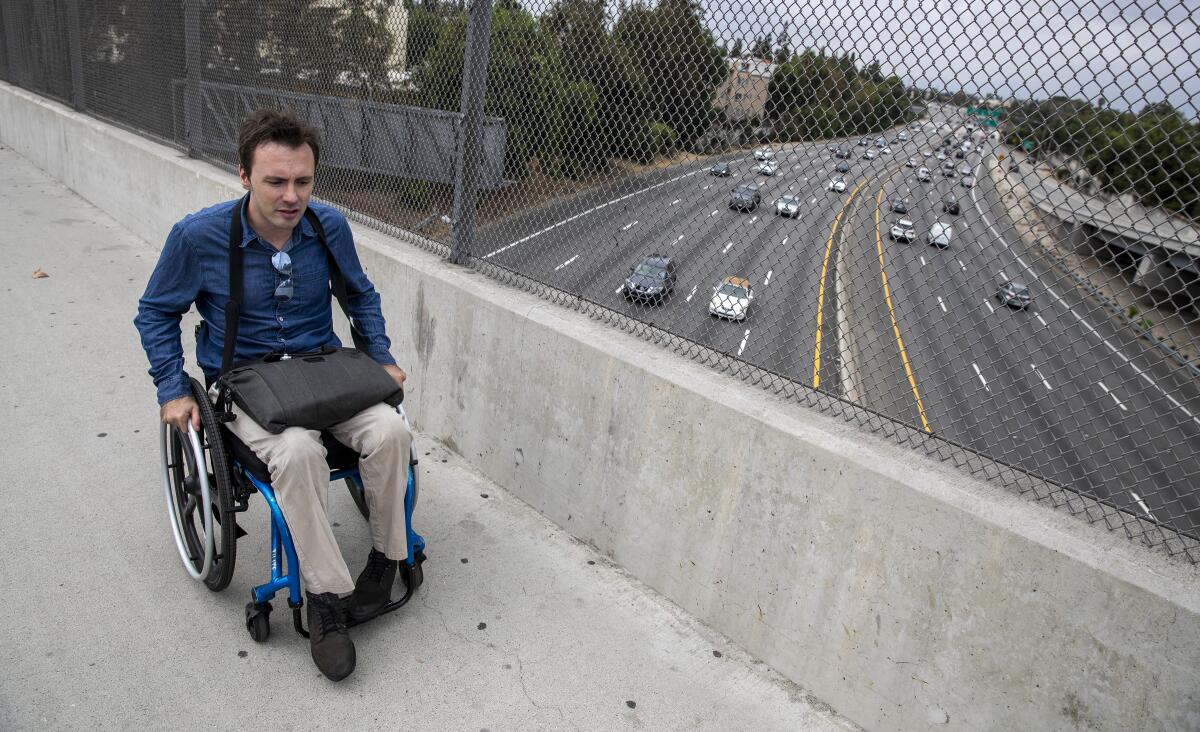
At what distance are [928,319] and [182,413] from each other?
2.42 metres

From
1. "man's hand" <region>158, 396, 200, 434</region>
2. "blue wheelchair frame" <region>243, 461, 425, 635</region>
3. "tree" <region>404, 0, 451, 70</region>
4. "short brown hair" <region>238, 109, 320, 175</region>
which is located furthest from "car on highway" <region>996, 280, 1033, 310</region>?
"tree" <region>404, 0, 451, 70</region>

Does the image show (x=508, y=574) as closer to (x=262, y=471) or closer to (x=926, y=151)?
(x=262, y=471)

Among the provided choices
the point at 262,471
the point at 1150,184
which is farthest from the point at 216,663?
the point at 1150,184

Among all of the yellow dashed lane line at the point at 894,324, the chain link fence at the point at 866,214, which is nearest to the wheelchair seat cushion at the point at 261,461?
the chain link fence at the point at 866,214

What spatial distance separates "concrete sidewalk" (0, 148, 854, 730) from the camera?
2.51m

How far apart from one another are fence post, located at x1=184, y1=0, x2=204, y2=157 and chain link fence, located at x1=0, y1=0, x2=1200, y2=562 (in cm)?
330

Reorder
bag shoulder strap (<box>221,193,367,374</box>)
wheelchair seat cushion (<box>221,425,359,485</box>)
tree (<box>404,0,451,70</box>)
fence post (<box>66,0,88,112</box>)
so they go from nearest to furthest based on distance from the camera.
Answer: wheelchair seat cushion (<box>221,425,359,485</box>) → bag shoulder strap (<box>221,193,367,374</box>) → tree (<box>404,0,451,70</box>) → fence post (<box>66,0,88,112</box>)

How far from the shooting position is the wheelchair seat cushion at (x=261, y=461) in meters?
2.56

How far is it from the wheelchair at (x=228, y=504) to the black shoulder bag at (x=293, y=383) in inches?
4.9

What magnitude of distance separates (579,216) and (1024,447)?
200cm

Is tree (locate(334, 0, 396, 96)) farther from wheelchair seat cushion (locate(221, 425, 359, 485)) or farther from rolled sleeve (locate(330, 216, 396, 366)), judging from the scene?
wheelchair seat cushion (locate(221, 425, 359, 485))

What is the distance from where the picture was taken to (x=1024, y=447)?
2.46m

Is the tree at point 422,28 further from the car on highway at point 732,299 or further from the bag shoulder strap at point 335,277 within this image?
the car on highway at point 732,299

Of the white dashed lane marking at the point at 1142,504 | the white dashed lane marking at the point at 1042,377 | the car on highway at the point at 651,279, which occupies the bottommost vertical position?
the white dashed lane marking at the point at 1142,504
